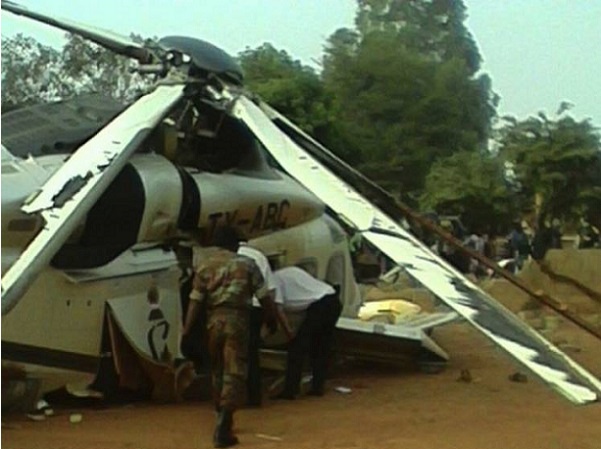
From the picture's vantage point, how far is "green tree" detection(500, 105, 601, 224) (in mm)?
35688

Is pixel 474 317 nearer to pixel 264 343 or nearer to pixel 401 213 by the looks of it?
pixel 401 213

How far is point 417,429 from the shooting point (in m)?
8.27

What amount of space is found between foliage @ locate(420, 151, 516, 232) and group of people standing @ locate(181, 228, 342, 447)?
3063 centimetres

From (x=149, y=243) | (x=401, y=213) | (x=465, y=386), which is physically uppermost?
Result: (x=401, y=213)

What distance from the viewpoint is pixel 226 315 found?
25.2 feet

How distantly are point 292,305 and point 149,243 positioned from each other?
128 centimetres

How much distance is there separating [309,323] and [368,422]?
1282 millimetres

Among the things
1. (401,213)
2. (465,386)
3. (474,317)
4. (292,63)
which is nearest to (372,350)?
(465,386)

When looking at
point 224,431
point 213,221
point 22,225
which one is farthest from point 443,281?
point 213,221

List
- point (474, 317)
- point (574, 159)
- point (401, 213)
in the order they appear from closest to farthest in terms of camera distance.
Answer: point (474, 317), point (401, 213), point (574, 159)

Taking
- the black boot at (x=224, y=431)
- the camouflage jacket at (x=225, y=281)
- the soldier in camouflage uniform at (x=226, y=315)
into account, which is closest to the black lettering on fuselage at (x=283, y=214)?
the soldier in camouflage uniform at (x=226, y=315)

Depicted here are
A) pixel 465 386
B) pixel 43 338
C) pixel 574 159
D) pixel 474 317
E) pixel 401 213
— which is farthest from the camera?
pixel 574 159

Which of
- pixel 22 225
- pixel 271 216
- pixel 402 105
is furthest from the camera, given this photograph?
pixel 402 105

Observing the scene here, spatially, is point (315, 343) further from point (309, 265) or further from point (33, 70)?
point (33, 70)
